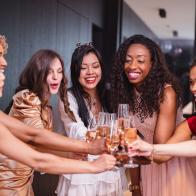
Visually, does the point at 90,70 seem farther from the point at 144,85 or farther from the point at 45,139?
the point at 45,139

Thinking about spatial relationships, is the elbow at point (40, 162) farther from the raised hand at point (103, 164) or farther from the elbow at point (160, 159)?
the elbow at point (160, 159)

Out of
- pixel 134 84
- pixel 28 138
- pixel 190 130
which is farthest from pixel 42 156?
pixel 134 84

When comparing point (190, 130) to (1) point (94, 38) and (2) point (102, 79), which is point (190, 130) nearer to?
(2) point (102, 79)

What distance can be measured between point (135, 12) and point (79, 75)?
872 centimetres

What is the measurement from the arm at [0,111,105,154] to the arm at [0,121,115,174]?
1.10 feet

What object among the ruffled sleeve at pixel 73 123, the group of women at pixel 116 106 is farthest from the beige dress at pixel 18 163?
the ruffled sleeve at pixel 73 123

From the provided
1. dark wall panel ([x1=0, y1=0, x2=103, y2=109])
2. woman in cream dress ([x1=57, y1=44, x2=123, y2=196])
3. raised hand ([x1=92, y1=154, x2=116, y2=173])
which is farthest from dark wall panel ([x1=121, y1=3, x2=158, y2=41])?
raised hand ([x1=92, y1=154, x2=116, y2=173])

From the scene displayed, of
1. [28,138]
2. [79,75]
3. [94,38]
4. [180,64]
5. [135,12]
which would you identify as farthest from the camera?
[180,64]

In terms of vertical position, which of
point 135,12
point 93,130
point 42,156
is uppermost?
point 135,12

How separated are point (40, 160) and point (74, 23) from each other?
4928 mm

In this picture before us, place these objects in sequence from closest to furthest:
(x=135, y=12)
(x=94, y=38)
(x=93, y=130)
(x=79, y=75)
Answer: (x=93, y=130), (x=79, y=75), (x=94, y=38), (x=135, y=12)

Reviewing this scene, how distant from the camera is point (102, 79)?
296 centimetres

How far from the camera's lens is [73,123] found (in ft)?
8.57

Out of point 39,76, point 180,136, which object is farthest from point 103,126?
point 39,76
